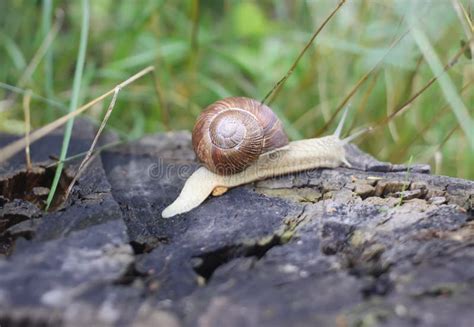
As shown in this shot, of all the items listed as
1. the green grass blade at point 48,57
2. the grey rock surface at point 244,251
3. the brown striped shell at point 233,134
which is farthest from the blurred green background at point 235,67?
the grey rock surface at point 244,251

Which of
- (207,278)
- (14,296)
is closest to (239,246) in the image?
(207,278)

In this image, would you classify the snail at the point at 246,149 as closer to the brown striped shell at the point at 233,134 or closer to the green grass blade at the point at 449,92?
the brown striped shell at the point at 233,134

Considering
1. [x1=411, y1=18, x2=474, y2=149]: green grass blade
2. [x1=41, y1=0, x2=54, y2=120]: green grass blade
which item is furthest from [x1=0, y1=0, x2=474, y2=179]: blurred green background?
[x1=411, y1=18, x2=474, y2=149]: green grass blade

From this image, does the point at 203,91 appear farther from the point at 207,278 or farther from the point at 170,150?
the point at 207,278

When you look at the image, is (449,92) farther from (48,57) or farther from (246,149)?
(48,57)

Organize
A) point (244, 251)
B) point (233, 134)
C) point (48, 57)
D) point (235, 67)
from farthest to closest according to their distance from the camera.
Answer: point (235, 67) → point (48, 57) → point (233, 134) → point (244, 251)

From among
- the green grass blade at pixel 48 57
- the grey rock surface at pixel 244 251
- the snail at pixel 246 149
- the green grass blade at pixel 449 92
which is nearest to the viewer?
the grey rock surface at pixel 244 251

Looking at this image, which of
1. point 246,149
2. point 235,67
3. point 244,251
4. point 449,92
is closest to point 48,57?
point 235,67
